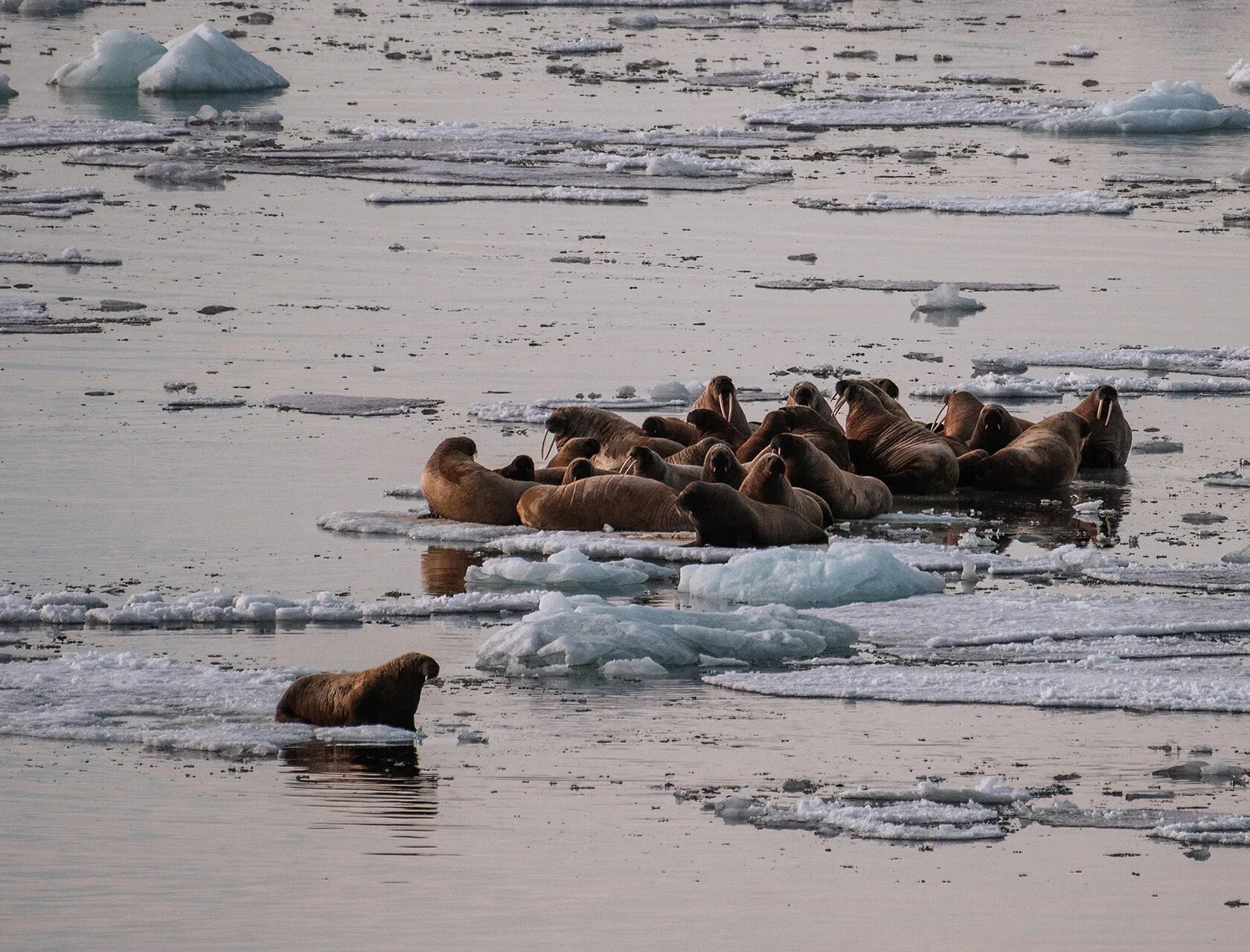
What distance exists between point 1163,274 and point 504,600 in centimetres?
1221

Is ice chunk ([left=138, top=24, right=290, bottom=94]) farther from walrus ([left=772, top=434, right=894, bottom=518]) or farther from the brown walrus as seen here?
the brown walrus

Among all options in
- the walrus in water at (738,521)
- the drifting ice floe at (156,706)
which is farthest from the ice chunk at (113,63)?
the drifting ice floe at (156,706)

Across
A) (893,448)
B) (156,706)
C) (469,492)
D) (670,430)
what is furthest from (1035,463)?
(156,706)

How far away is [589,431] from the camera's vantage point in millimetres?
13125

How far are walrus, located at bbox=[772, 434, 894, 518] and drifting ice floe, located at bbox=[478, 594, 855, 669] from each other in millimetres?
2531

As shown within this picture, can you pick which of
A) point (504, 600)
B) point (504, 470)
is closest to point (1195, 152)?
point (504, 470)

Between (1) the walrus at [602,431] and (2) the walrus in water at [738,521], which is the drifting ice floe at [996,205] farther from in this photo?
(2) the walrus in water at [738,521]

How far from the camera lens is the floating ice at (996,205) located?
24.7 meters

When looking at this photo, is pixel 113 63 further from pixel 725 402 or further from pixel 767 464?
pixel 767 464

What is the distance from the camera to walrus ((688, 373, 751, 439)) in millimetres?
13242

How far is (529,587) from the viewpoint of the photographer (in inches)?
418

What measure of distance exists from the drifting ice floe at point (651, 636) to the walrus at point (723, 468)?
6.95ft

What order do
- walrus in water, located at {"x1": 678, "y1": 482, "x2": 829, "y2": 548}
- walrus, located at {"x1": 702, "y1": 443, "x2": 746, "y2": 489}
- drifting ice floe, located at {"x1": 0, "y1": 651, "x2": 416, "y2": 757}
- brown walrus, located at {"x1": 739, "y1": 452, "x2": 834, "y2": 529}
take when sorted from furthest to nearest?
walrus, located at {"x1": 702, "y1": 443, "x2": 746, "y2": 489} < brown walrus, located at {"x1": 739, "y1": 452, "x2": 834, "y2": 529} < walrus in water, located at {"x1": 678, "y1": 482, "x2": 829, "y2": 548} < drifting ice floe, located at {"x1": 0, "y1": 651, "x2": 416, "y2": 757}

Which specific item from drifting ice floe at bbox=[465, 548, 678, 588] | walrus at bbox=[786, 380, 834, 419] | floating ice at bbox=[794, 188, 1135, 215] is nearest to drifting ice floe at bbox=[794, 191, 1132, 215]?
floating ice at bbox=[794, 188, 1135, 215]
